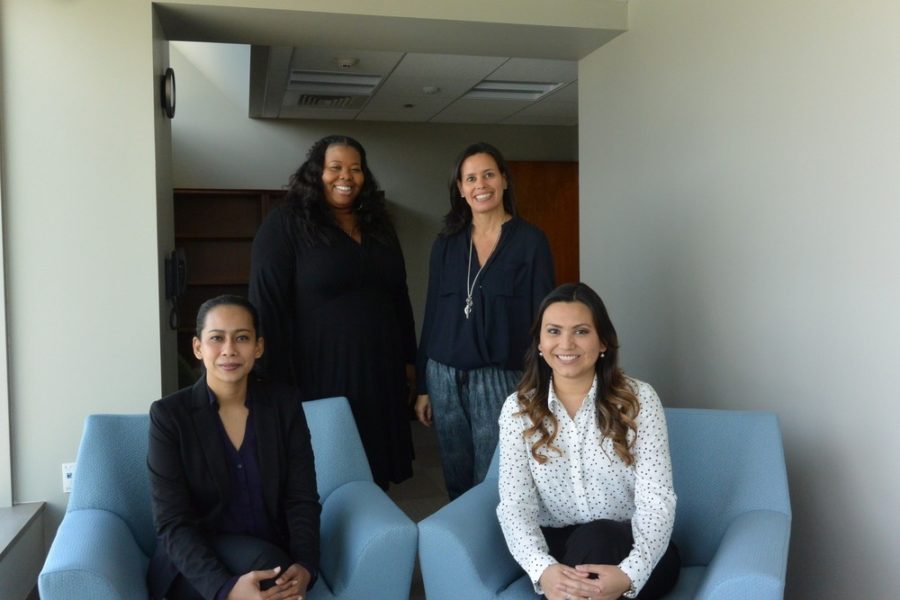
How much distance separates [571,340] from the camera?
6.79 feet

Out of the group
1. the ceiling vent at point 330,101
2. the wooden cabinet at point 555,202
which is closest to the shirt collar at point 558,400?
the ceiling vent at point 330,101

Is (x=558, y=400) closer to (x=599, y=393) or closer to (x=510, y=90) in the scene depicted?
(x=599, y=393)

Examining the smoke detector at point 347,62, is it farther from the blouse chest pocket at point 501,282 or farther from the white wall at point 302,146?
the blouse chest pocket at point 501,282

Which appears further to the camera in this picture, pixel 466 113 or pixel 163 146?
Result: pixel 466 113

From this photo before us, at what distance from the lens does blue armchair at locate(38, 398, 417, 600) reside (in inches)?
70.7

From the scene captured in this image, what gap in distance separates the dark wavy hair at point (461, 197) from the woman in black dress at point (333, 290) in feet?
0.80

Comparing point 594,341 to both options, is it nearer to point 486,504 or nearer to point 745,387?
point 486,504

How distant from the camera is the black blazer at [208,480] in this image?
1.94 meters

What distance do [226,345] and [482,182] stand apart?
36.2 inches

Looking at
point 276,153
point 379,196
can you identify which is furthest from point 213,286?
point 379,196

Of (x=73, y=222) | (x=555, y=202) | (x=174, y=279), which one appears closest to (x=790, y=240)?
(x=174, y=279)

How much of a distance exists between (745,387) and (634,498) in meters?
0.84

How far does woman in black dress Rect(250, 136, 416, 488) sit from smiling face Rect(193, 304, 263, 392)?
0.47 metres

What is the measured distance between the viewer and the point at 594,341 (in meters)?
2.08
